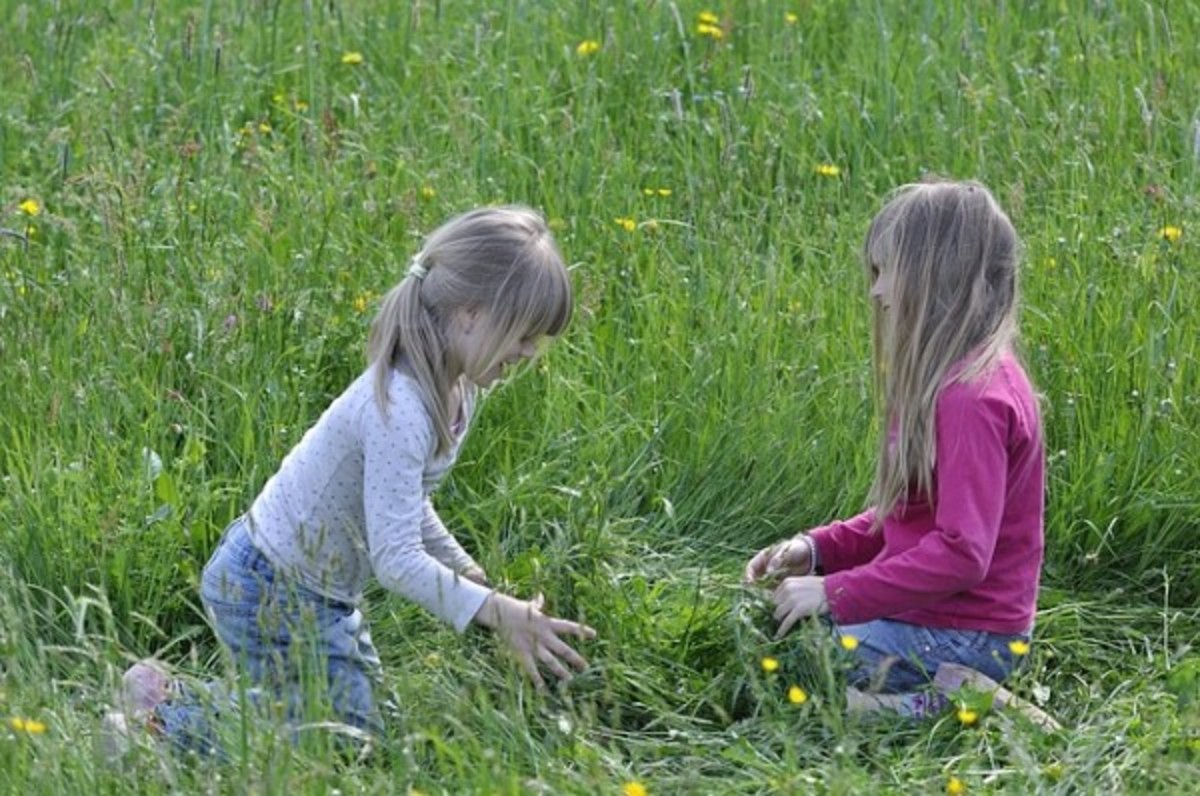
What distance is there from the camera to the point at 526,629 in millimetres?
3340

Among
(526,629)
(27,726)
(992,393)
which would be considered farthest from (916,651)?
(27,726)

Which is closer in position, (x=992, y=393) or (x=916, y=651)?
(x=992, y=393)

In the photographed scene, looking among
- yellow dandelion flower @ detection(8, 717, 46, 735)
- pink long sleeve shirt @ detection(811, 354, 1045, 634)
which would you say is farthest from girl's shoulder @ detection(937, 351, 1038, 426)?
yellow dandelion flower @ detection(8, 717, 46, 735)

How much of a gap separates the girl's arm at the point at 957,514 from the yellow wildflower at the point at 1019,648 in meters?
0.12

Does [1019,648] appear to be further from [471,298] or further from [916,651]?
[471,298]

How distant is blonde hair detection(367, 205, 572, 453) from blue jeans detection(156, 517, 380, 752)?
1.14ft

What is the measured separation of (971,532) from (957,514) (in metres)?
0.04

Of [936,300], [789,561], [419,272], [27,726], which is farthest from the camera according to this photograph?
[789,561]

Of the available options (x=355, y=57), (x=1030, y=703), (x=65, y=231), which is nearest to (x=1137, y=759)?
(x=1030, y=703)

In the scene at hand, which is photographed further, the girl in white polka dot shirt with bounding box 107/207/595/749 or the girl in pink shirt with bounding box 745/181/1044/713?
the girl in pink shirt with bounding box 745/181/1044/713

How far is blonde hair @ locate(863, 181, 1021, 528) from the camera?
3.51 metres

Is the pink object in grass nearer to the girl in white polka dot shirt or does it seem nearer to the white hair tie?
the girl in white polka dot shirt

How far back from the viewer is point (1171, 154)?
5.19m

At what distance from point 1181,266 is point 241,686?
7.85ft
